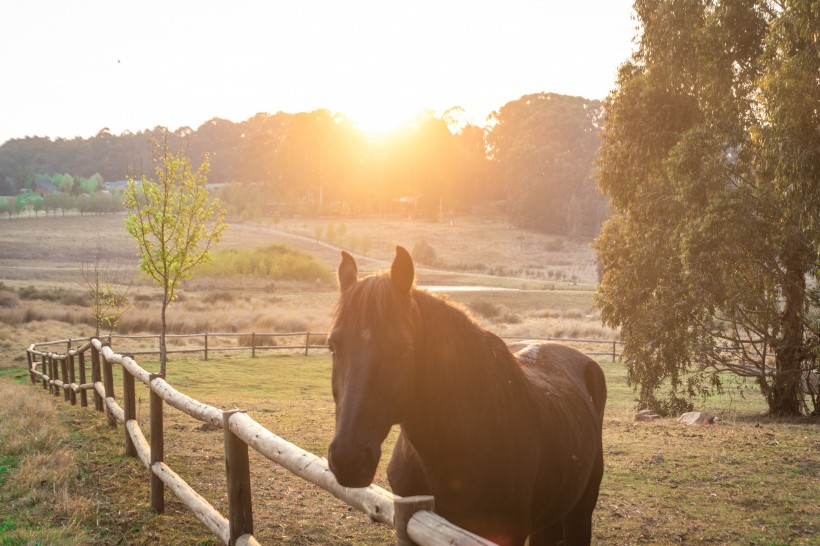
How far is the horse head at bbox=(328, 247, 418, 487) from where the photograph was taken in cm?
263

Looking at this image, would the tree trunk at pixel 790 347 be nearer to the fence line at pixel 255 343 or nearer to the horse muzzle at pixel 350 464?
the fence line at pixel 255 343


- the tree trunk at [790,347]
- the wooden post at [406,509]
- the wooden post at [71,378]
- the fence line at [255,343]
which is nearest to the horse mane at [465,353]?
the wooden post at [406,509]

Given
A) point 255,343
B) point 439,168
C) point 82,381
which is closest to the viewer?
point 82,381

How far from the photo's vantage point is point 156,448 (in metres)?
6.57

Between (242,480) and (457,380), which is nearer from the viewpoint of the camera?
(457,380)

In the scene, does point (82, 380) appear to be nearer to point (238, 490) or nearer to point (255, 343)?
point (238, 490)

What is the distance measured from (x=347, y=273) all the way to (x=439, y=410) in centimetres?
77

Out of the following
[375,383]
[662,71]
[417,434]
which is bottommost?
[417,434]

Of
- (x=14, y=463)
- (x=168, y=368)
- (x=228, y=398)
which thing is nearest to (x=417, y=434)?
(x=14, y=463)

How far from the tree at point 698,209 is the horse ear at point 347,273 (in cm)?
1062

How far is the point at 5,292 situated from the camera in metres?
39.6

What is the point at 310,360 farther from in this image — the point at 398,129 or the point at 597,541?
the point at 398,129

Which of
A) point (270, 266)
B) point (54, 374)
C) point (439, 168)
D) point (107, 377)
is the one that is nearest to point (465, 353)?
point (107, 377)

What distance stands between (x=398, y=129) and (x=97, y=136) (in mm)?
89975
